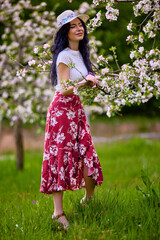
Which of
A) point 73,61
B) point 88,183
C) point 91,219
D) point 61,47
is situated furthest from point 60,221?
point 61,47

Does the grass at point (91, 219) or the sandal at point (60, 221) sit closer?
the grass at point (91, 219)

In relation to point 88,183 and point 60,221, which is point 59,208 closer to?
point 60,221

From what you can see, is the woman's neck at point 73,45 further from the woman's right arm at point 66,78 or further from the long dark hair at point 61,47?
the woman's right arm at point 66,78

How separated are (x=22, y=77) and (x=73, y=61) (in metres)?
2.97

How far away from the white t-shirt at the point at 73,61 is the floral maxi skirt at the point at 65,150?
0.65 feet

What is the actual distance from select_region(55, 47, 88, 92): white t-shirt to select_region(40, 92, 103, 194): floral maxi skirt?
7.9 inches

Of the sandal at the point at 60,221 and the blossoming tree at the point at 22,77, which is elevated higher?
the blossoming tree at the point at 22,77

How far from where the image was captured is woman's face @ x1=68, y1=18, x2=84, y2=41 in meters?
3.55

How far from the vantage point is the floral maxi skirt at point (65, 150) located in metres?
3.43

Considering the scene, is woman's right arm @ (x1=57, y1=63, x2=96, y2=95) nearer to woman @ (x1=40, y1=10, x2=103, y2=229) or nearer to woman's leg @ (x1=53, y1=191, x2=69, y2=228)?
woman @ (x1=40, y1=10, x2=103, y2=229)

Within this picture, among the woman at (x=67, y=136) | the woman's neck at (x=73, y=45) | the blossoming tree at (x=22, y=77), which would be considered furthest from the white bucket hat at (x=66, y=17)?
the blossoming tree at (x=22, y=77)

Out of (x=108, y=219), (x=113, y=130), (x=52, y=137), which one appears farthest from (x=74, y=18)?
(x=113, y=130)

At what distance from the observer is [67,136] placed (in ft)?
11.3

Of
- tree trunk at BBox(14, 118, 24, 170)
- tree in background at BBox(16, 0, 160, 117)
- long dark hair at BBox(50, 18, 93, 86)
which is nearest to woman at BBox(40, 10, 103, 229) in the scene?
long dark hair at BBox(50, 18, 93, 86)
